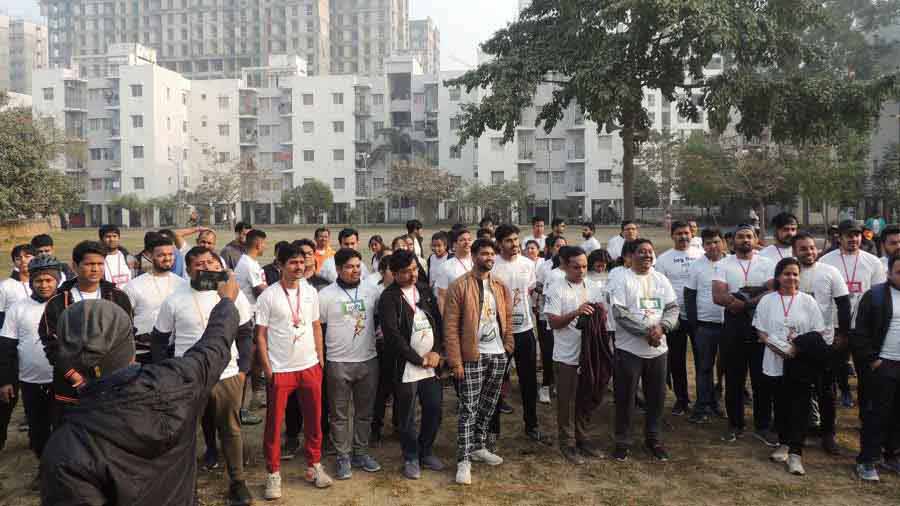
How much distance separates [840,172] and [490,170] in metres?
37.2

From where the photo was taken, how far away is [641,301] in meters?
5.37

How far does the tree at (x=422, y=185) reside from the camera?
54.9 m

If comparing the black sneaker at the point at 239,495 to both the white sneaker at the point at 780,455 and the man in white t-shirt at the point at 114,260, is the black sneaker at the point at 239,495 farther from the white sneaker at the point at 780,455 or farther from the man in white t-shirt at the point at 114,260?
the white sneaker at the point at 780,455

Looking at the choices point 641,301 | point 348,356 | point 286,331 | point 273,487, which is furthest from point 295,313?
point 641,301

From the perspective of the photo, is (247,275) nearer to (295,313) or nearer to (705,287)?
(295,313)

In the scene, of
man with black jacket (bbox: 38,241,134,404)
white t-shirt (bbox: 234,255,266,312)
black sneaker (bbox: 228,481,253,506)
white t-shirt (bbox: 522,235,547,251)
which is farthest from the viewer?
white t-shirt (bbox: 522,235,547,251)

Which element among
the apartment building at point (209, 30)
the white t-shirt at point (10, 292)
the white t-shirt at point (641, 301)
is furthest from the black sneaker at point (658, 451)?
the apartment building at point (209, 30)

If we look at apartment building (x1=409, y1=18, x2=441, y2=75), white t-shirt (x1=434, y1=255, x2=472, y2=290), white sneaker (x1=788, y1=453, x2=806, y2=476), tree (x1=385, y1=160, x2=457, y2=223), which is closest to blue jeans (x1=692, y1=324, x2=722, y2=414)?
white sneaker (x1=788, y1=453, x2=806, y2=476)

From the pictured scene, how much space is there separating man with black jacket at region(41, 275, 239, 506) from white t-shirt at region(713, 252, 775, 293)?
4.89m

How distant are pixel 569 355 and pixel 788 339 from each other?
1.65 m

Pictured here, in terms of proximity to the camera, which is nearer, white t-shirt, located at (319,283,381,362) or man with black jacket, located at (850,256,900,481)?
man with black jacket, located at (850,256,900,481)

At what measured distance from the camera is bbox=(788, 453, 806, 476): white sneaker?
5062 mm

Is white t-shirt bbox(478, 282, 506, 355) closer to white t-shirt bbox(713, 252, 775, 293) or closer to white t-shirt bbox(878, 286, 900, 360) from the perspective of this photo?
white t-shirt bbox(713, 252, 775, 293)

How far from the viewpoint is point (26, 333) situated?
4914 mm
